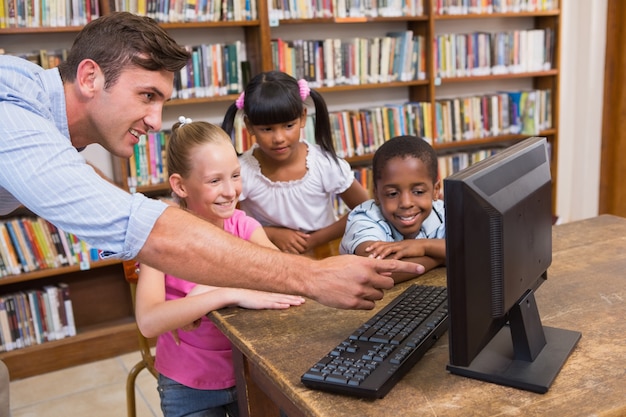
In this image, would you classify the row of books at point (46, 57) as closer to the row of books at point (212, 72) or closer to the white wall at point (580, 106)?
the row of books at point (212, 72)

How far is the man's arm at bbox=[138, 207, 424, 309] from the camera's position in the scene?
1128mm

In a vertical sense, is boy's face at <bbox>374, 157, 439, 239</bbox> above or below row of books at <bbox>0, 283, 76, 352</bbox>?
above

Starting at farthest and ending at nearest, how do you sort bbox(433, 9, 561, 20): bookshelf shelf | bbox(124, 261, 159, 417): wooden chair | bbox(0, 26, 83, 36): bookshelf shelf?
bbox(433, 9, 561, 20): bookshelf shelf < bbox(0, 26, 83, 36): bookshelf shelf < bbox(124, 261, 159, 417): wooden chair

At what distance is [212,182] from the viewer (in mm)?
1698

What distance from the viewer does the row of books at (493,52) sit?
3.95 m

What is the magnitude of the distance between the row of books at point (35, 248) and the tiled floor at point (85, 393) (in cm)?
51

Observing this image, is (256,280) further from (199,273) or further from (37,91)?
(37,91)

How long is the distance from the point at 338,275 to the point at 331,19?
2.59 m

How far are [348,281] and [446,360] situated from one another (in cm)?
23

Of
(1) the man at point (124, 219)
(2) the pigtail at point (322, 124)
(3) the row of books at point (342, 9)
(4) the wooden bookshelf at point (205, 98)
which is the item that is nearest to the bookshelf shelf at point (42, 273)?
(4) the wooden bookshelf at point (205, 98)

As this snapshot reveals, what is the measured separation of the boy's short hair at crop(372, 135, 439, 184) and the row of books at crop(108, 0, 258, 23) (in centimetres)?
178

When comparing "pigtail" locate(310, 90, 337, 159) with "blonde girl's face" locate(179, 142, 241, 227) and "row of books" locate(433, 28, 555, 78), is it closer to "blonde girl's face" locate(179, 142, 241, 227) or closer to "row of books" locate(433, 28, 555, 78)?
"blonde girl's face" locate(179, 142, 241, 227)

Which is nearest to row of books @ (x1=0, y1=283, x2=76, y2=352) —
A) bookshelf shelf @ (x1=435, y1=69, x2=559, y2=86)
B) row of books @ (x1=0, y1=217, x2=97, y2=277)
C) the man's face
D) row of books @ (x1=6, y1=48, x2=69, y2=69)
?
row of books @ (x1=0, y1=217, x2=97, y2=277)

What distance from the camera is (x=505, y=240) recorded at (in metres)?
0.96
